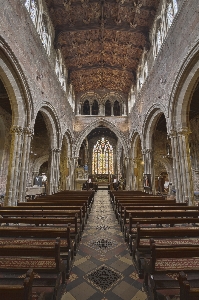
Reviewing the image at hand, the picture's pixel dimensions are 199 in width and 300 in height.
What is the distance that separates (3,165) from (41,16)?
30.0 feet

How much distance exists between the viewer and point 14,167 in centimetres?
738

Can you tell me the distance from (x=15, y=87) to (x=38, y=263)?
23.7 ft

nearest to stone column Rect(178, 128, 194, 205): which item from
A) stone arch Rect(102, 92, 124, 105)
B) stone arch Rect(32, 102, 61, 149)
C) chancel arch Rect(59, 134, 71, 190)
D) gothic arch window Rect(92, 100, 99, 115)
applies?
stone arch Rect(32, 102, 61, 149)

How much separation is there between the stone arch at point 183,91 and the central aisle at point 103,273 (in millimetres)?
6031

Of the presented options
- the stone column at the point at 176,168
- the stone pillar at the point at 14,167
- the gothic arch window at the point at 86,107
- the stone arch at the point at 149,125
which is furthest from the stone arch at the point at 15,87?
the gothic arch window at the point at 86,107

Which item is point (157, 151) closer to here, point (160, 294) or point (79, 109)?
point (79, 109)

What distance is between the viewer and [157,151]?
53.3ft

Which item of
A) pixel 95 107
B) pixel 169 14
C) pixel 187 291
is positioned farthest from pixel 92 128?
pixel 187 291

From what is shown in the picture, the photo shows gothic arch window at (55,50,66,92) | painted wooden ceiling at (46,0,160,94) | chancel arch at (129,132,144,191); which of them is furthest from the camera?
chancel arch at (129,132,144,191)

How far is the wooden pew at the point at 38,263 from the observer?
1729mm

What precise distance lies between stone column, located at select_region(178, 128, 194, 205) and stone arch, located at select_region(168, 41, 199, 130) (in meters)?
0.46

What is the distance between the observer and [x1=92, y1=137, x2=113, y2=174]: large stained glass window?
27.2 m

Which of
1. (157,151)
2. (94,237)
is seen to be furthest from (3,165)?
(157,151)

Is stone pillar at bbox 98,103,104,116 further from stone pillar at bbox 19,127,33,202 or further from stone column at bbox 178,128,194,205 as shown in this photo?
stone column at bbox 178,128,194,205
